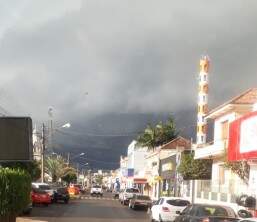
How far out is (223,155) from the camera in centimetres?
4691

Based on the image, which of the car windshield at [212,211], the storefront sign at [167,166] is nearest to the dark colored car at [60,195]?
the storefront sign at [167,166]

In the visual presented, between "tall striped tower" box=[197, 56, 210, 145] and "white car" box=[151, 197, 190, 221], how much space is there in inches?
1290

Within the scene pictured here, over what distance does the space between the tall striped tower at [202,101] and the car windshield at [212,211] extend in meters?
43.8

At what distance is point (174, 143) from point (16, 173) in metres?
69.5

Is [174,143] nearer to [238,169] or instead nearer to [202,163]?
[202,163]

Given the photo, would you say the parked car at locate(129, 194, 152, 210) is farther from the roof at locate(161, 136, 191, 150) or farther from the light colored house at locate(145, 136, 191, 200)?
the roof at locate(161, 136, 191, 150)

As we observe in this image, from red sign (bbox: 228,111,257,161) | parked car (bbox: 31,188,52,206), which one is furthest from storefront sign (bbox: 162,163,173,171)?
red sign (bbox: 228,111,257,161)

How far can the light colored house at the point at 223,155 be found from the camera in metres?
42.7

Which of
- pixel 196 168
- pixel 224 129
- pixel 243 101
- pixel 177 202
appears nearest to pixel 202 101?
pixel 196 168

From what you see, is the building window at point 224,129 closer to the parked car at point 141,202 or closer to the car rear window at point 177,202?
the parked car at point 141,202

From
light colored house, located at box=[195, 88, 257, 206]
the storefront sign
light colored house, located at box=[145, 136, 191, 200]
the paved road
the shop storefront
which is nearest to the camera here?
the paved road

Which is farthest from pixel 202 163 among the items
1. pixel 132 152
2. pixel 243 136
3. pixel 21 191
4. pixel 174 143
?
pixel 132 152

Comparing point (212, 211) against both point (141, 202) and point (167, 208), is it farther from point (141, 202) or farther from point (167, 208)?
point (141, 202)

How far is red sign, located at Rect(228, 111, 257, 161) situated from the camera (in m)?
34.5
